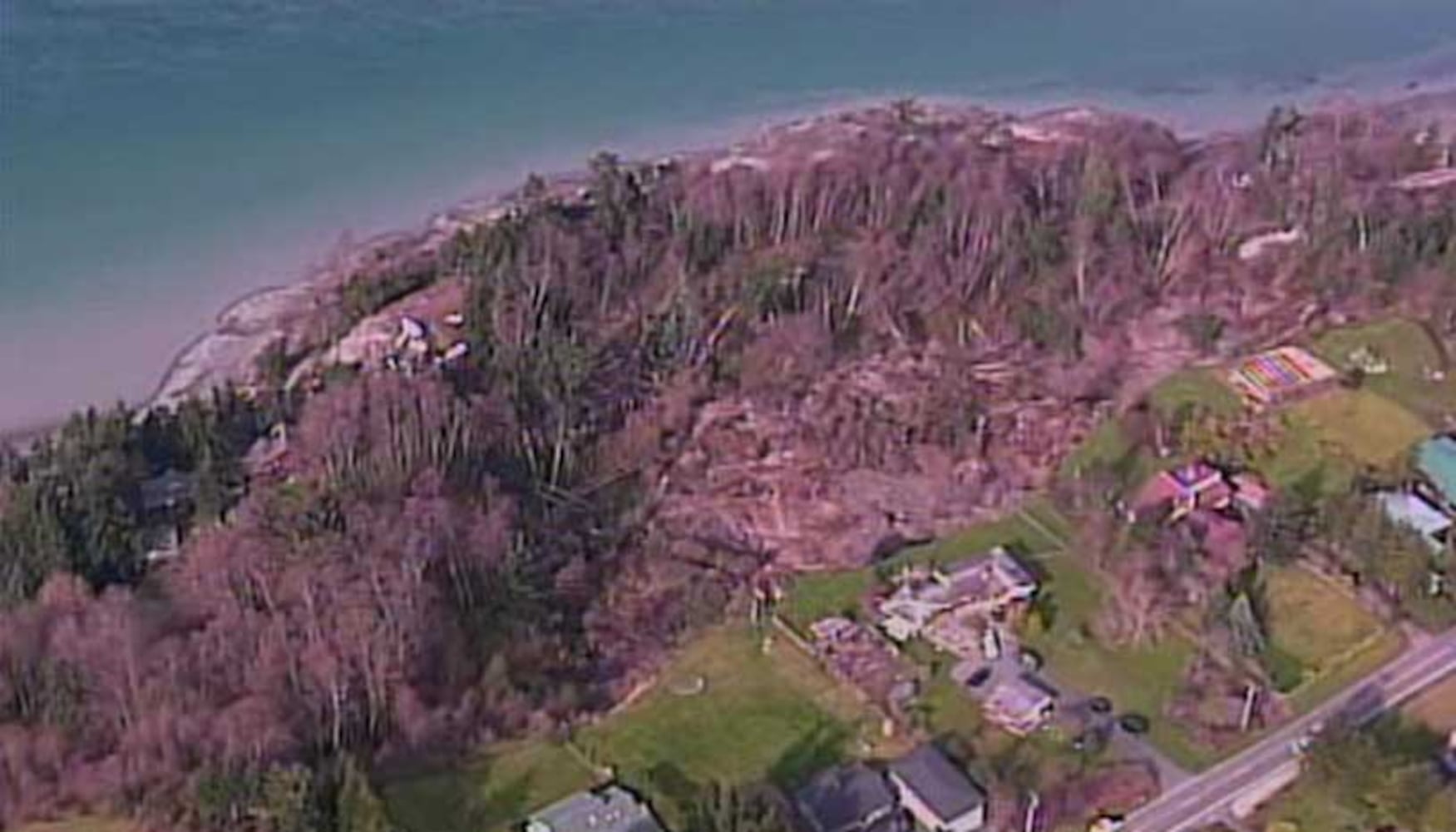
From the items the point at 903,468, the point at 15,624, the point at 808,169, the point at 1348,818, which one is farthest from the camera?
the point at 808,169

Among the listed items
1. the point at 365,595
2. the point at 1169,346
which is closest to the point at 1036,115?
the point at 1169,346

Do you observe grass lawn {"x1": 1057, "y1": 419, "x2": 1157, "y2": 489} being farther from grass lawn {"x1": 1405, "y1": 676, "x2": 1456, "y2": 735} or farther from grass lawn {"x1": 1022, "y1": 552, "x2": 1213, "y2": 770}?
grass lawn {"x1": 1405, "y1": 676, "x2": 1456, "y2": 735}

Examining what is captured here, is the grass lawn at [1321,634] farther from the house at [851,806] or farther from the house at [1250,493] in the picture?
the house at [851,806]

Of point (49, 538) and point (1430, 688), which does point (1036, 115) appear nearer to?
point (1430, 688)

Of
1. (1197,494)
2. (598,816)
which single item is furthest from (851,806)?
(1197,494)

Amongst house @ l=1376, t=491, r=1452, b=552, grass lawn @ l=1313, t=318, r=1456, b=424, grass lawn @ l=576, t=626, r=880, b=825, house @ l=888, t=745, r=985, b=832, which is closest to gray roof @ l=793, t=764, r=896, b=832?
house @ l=888, t=745, r=985, b=832

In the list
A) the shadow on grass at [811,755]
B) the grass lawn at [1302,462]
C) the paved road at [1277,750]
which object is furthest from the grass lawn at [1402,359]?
the shadow on grass at [811,755]

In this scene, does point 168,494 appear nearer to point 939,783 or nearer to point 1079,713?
point 939,783
